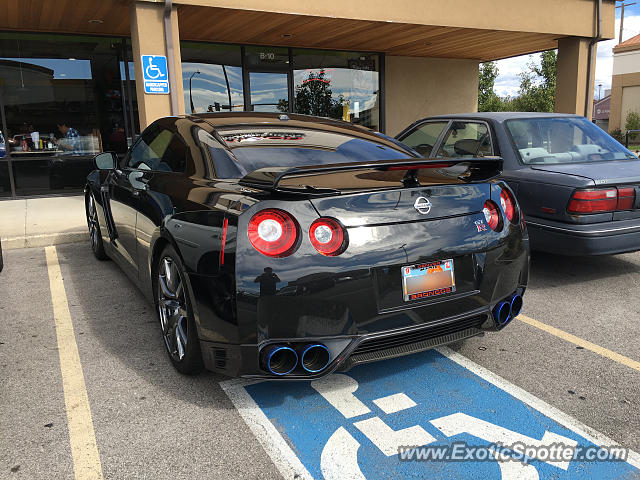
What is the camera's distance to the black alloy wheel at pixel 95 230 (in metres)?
5.76

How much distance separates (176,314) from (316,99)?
36.4ft

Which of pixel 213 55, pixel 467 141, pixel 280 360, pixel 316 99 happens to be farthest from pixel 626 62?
pixel 280 360

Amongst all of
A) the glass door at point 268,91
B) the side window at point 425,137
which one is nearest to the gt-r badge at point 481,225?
the side window at point 425,137

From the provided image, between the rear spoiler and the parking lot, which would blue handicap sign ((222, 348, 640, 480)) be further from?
the rear spoiler

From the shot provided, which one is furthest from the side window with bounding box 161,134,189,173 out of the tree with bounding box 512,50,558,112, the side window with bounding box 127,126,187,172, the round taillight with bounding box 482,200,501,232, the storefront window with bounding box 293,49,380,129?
the tree with bounding box 512,50,558,112

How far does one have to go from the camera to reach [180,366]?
3.14 meters

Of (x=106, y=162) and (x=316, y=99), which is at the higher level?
(x=316, y=99)

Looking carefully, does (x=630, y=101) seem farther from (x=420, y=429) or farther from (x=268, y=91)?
(x=420, y=429)

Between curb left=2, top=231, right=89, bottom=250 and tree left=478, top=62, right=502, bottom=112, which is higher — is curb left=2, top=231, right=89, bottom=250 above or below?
below

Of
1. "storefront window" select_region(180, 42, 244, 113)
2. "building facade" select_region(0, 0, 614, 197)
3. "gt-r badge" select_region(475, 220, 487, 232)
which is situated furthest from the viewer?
"storefront window" select_region(180, 42, 244, 113)

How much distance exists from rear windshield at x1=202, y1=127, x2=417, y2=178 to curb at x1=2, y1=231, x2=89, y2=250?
460 centimetres

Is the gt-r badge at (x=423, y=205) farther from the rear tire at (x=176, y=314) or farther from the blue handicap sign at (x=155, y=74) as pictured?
the blue handicap sign at (x=155, y=74)

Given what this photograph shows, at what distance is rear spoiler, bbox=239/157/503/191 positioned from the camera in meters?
2.56

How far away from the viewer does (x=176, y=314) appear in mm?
3133
